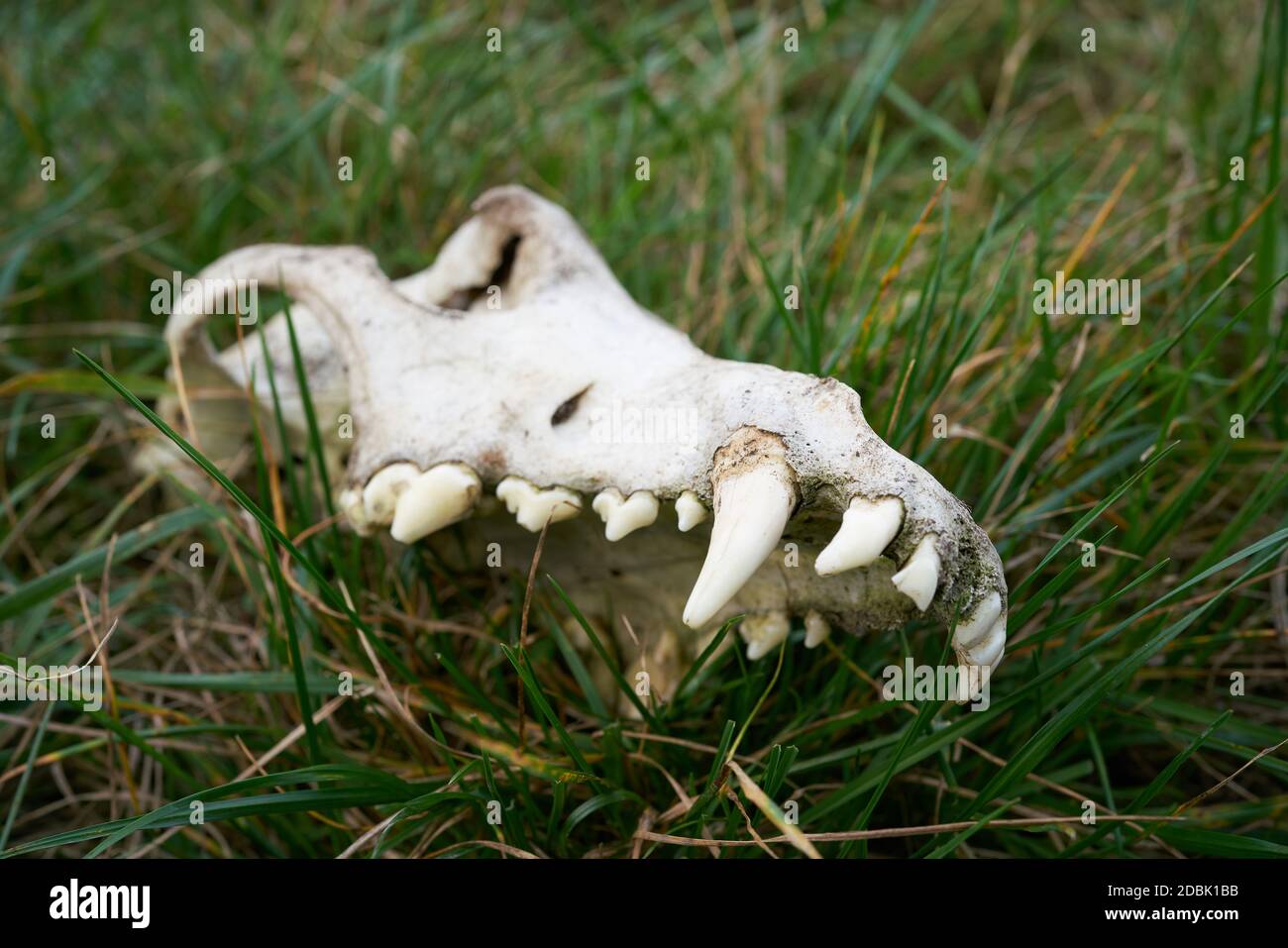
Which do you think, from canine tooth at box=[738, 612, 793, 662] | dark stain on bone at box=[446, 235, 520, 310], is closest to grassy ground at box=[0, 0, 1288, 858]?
canine tooth at box=[738, 612, 793, 662]

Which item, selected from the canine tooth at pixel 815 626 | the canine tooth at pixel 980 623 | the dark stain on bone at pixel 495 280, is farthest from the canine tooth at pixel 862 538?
the dark stain on bone at pixel 495 280

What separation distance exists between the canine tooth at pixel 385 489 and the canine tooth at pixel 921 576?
0.72 m

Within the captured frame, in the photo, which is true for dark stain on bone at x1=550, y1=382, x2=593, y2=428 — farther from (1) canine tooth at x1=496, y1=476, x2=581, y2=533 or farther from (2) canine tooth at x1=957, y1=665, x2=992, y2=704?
(2) canine tooth at x1=957, y1=665, x2=992, y2=704

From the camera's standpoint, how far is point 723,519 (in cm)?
126

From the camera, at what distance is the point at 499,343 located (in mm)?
1677

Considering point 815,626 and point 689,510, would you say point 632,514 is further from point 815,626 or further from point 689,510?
point 815,626

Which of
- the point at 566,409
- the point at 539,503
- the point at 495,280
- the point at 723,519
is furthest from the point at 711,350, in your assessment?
the point at 723,519

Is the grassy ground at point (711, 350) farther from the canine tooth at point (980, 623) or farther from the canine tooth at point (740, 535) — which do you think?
the canine tooth at point (740, 535)

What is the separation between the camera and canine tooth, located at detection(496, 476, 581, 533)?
149 cm

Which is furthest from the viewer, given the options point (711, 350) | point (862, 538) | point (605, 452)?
point (711, 350)

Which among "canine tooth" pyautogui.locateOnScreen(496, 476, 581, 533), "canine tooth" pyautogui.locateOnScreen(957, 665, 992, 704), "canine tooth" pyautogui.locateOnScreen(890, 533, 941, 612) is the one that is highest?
"canine tooth" pyautogui.locateOnScreen(496, 476, 581, 533)

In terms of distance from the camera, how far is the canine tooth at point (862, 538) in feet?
A: 4.00
